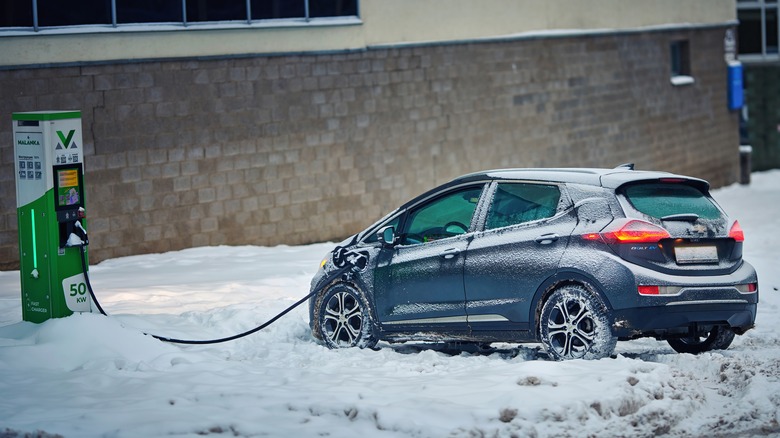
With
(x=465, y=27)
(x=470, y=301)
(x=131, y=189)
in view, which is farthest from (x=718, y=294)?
(x=465, y=27)

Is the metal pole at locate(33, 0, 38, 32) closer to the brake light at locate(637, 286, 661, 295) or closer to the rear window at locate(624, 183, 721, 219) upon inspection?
the rear window at locate(624, 183, 721, 219)

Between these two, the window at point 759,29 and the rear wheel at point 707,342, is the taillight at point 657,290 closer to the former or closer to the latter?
the rear wheel at point 707,342

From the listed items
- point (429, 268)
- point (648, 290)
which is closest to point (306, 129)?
point (429, 268)

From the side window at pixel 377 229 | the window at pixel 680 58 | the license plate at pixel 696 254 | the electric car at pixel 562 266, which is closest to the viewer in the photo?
the electric car at pixel 562 266

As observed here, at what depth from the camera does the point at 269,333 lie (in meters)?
12.0

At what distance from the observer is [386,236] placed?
1092cm

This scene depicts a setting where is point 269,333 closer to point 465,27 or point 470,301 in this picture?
point 470,301

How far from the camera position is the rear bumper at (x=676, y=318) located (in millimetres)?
9594

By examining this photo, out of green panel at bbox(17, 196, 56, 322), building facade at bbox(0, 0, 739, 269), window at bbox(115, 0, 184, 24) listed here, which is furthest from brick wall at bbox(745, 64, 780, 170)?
green panel at bbox(17, 196, 56, 322)

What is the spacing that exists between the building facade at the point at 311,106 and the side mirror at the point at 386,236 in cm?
655

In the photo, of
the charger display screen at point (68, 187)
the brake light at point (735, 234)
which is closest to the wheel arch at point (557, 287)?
the brake light at point (735, 234)

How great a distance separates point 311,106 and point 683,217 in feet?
33.7

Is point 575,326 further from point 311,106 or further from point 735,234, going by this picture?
point 311,106

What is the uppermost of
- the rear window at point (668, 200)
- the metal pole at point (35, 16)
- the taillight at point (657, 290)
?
the metal pole at point (35, 16)
